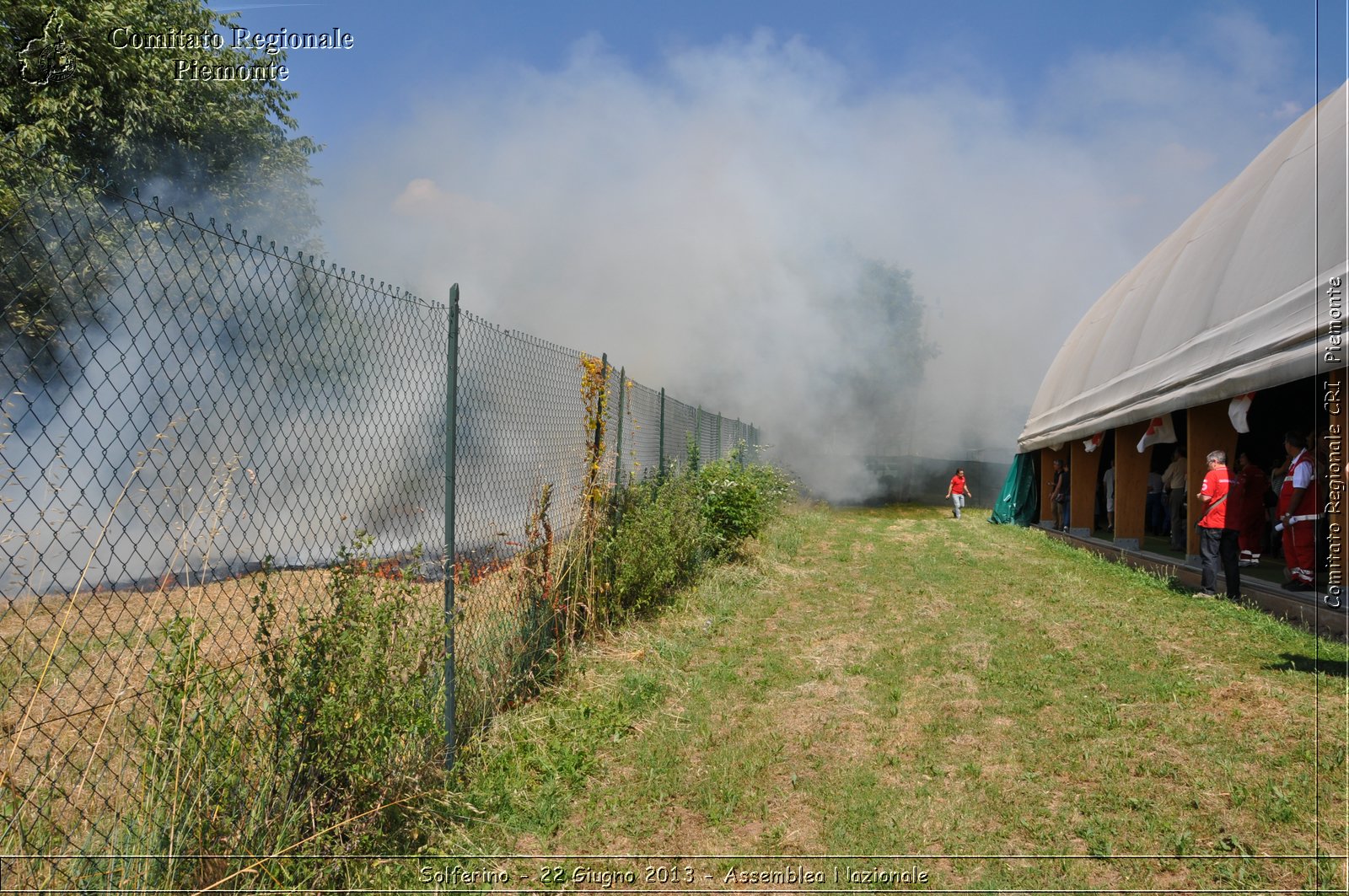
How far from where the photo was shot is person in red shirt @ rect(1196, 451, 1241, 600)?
7191 millimetres

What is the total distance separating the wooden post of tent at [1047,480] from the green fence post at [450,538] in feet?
49.0

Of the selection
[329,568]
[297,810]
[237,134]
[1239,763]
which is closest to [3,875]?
[297,810]

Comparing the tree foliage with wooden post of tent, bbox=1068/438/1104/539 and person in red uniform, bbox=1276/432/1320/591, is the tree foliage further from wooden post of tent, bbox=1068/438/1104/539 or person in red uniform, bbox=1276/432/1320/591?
wooden post of tent, bbox=1068/438/1104/539

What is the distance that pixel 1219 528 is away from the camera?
23.8 feet

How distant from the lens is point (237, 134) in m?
14.6

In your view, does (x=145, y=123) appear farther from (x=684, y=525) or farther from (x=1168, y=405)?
(x=1168, y=405)

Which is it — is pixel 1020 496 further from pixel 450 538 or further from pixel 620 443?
pixel 450 538

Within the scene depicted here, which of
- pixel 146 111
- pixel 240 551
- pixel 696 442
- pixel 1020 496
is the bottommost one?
pixel 240 551

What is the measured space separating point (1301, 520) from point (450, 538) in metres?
7.36

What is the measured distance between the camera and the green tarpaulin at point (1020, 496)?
1716 cm

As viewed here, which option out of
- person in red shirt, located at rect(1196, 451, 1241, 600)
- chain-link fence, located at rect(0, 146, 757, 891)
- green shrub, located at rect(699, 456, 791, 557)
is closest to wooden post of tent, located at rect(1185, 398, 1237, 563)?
person in red shirt, located at rect(1196, 451, 1241, 600)

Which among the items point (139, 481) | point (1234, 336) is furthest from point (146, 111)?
point (1234, 336)

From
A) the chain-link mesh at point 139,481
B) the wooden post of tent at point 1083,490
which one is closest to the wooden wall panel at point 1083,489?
the wooden post of tent at point 1083,490

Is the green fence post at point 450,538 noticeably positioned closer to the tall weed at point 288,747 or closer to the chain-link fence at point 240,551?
the chain-link fence at point 240,551
